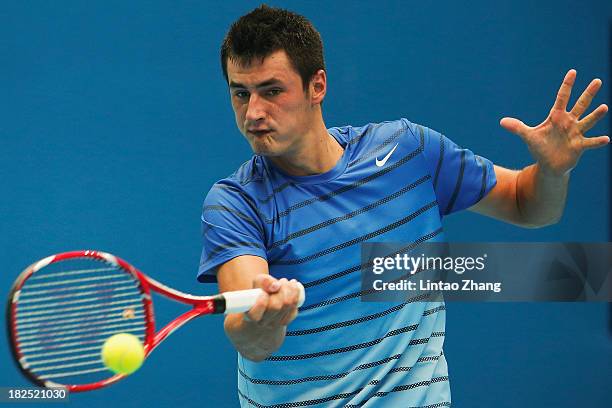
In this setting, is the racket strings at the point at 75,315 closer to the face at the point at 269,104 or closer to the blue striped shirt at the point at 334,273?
the blue striped shirt at the point at 334,273

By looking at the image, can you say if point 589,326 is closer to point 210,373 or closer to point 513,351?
point 513,351

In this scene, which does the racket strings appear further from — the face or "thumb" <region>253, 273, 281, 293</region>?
the face

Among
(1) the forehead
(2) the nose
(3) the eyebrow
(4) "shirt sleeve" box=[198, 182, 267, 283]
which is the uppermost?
(1) the forehead

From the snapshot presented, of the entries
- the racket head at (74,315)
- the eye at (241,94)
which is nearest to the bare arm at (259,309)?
the racket head at (74,315)

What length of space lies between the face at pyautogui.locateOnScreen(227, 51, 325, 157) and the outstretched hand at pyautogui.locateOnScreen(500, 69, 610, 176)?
1.23ft

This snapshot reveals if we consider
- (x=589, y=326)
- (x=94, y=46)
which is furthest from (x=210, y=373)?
(x=589, y=326)

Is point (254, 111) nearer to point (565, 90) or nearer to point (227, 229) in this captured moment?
point (227, 229)

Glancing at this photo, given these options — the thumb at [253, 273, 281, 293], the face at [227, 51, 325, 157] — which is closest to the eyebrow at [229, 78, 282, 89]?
the face at [227, 51, 325, 157]

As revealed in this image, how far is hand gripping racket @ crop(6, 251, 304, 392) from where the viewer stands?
58.3 inches

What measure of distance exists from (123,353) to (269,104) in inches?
21.1

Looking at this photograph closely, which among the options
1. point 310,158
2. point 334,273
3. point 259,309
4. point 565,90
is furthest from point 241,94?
point 565,90

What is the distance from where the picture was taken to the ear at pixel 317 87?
74.5 inches

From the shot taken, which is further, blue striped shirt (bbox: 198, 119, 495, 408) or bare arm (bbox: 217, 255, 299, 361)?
blue striped shirt (bbox: 198, 119, 495, 408)

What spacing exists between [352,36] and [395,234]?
58.4 inches
